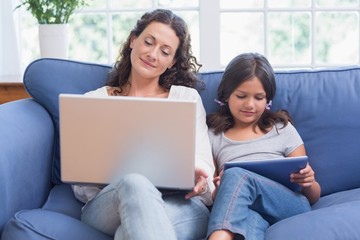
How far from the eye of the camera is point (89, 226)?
4.97 ft

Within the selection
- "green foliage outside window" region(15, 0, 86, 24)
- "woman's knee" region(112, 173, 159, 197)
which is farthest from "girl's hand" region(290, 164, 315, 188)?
"green foliage outside window" region(15, 0, 86, 24)

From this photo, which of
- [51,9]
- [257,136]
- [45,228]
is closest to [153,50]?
[257,136]

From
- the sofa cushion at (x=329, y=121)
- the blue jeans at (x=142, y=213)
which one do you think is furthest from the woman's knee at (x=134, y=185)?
the sofa cushion at (x=329, y=121)

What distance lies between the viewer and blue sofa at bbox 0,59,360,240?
5.14 ft

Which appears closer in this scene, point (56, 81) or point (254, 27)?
point (56, 81)

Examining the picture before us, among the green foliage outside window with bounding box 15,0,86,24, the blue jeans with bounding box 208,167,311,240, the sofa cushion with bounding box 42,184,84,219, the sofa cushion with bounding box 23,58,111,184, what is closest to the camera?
the blue jeans with bounding box 208,167,311,240

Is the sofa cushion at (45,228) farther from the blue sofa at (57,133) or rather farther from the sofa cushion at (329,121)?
the sofa cushion at (329,121)

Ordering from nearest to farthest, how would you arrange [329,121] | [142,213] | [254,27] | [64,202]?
[142,213]
[64,202]
[329,121]
[254,27]

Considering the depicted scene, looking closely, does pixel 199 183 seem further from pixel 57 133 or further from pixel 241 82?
pixel 57 133

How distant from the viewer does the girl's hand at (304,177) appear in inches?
62.1

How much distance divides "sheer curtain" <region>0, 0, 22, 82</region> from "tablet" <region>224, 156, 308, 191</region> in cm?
164

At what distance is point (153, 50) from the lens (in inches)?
71.6

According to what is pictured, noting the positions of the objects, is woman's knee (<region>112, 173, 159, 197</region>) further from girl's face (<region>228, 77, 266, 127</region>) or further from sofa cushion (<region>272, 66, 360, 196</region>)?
sofa cushion (<region>272, 66, 360, 196</region>)

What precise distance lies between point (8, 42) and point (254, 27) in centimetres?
123
